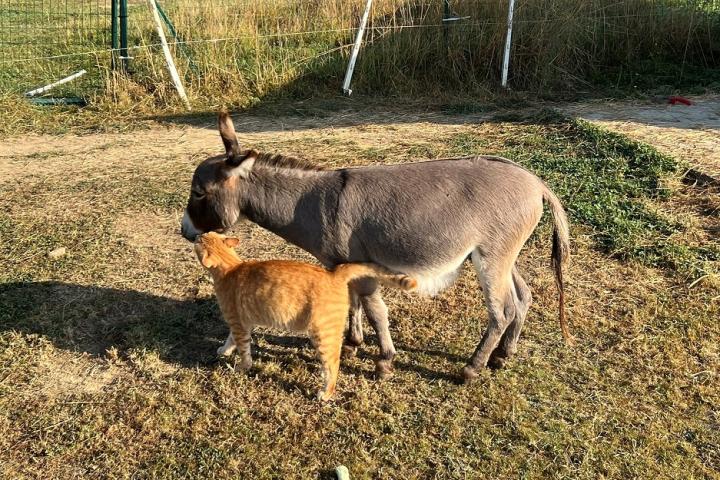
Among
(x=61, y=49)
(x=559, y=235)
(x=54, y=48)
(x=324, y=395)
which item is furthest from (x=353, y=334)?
(x=54, y=48)

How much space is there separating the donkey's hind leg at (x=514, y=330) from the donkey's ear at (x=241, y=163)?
1.86 m

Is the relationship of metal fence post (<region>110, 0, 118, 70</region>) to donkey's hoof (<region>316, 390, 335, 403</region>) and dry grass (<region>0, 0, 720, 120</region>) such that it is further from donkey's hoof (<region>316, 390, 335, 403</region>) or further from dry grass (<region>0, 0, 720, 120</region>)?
donkey's hoof (<region>316, 390, 335, 403</region>)

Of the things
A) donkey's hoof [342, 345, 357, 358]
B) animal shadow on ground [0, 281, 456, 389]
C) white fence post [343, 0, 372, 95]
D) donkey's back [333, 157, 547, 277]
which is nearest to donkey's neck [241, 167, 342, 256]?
donkey's back [333, 157, 547, 277]

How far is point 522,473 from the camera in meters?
3.35

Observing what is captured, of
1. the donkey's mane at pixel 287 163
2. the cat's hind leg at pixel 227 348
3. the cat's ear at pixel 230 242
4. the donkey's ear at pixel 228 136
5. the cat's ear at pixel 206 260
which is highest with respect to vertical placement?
the donkey's ear at pixel 228 136

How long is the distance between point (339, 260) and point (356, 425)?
972 millimetres

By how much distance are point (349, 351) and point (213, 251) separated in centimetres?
114

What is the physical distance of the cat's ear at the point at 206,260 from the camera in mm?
3953

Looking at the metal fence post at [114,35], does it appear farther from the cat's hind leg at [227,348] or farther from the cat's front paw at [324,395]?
the cat's front paw at [324,395]

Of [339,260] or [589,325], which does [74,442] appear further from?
[589,325]

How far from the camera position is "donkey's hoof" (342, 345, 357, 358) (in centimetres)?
436

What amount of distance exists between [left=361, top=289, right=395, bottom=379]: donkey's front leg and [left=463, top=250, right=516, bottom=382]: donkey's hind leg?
487mm

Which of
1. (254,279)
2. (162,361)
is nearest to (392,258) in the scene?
(254,279)

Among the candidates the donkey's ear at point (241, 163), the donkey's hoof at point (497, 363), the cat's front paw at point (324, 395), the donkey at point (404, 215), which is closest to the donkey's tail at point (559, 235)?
the donkey at point (404, 215)
